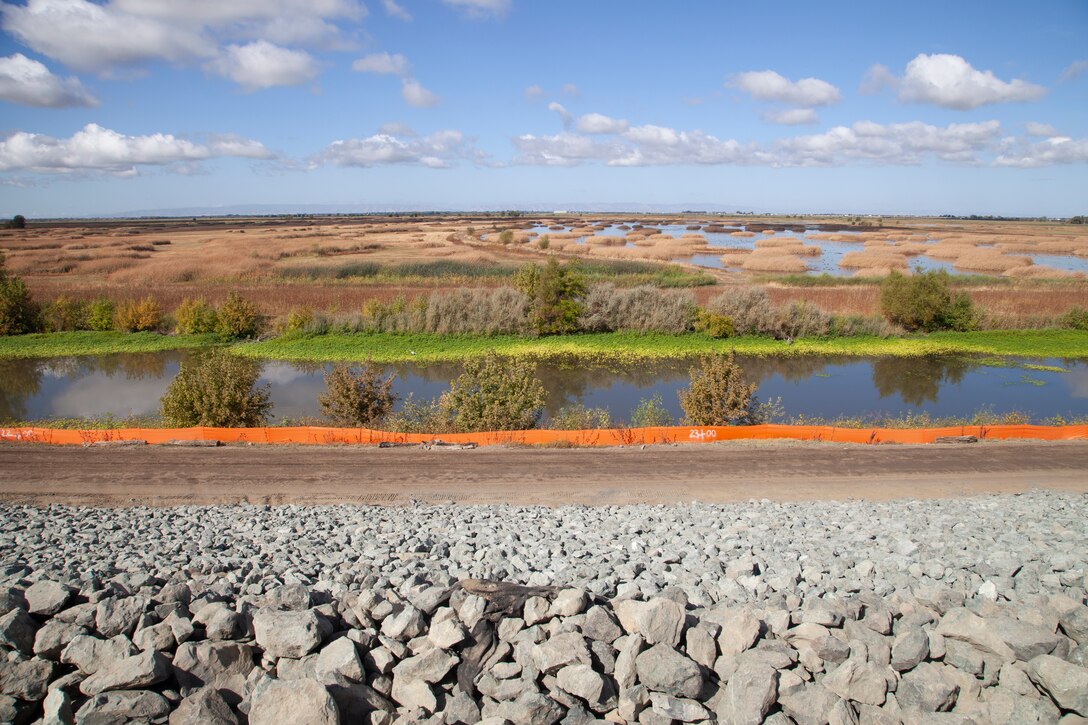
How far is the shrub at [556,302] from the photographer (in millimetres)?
38562

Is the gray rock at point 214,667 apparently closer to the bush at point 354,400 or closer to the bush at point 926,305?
the bush at point 354,400

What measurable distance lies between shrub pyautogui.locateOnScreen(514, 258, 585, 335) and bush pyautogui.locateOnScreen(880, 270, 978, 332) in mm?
19749

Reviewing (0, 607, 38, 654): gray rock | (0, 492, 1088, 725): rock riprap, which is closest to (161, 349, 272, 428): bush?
→ (0, 492, 1088, 725): rock riprap

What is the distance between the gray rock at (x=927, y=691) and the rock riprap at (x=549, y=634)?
17mm

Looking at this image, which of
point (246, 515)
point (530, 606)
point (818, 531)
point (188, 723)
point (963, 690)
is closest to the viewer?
point (188, 723)

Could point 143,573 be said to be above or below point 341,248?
below

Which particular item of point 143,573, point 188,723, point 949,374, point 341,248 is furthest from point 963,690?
point 341,248

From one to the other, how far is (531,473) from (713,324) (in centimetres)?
2520

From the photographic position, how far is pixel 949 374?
106ft

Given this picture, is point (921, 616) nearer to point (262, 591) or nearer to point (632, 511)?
point (632, 511)

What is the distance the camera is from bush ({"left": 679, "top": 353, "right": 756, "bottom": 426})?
2092cm

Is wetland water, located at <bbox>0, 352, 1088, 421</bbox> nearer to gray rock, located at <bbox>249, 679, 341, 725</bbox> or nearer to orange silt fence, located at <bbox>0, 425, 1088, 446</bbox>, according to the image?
orange silt fence, located at <bbox>0, 425, 1088, 446</bbox>

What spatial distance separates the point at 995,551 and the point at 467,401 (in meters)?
14.0

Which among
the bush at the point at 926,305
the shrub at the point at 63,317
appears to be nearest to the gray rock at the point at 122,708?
the shrub at the point at 63,317
